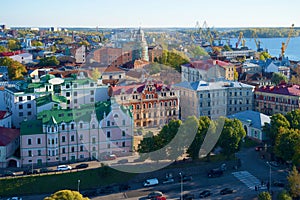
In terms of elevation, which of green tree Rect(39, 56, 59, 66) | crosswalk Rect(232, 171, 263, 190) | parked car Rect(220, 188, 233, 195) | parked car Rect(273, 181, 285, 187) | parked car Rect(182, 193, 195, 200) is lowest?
parked car Rect(182, 193, 195, 200)

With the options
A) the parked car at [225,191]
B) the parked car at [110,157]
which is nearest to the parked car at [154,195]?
the parked car at [225,191]

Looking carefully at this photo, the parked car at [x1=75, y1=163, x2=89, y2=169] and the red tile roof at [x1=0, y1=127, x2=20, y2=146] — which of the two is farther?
the red tile roof at [x1=0, y1=127, x2=20, y2=146]

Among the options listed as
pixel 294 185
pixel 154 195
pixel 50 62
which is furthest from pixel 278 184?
pixel 50 62

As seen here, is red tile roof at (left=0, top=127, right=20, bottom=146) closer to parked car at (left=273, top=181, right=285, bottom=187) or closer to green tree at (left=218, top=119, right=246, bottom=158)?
green tree at (left=218, top=119, right=246, bottom=158)

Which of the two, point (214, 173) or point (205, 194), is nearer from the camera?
point (205, 194)

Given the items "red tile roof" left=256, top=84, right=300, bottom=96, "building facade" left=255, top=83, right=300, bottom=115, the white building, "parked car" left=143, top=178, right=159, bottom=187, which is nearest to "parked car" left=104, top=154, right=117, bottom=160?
"parked car" left=143, top=178, right=159, bottom=187

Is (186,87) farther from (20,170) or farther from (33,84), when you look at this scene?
(20,170)

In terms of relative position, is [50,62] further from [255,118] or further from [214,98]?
[255,118]

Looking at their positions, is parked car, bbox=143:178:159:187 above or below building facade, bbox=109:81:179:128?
below
